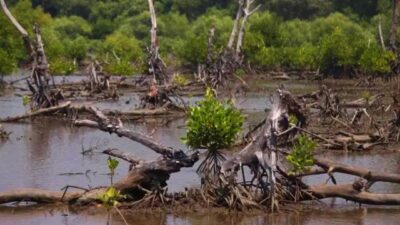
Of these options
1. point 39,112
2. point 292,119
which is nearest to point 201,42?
point 39,112

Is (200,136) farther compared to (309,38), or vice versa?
(309,38)

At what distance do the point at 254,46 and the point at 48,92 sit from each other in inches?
1159

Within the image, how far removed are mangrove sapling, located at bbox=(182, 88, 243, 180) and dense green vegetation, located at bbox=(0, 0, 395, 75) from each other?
1076 inches

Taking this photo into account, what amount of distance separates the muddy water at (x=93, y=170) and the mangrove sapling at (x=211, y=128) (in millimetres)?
1217

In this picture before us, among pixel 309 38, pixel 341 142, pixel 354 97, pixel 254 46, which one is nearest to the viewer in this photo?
pixel 341 142

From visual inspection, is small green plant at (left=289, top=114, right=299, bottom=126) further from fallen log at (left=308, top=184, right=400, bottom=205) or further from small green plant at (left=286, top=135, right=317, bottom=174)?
fallen log at (left=308, top=184, right=400, bottom=205)

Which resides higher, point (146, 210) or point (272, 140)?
point (272, 140)

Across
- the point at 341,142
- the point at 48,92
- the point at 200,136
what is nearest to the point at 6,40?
the point at 48,92

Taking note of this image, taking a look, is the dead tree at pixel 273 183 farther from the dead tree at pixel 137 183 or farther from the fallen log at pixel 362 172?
the dead tree at pixel 137 183

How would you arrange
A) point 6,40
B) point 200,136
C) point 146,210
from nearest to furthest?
point 146,210
point 200,136
point 6,40

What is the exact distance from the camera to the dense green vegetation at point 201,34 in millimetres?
47513

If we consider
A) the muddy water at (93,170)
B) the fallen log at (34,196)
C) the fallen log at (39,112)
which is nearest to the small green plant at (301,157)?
the muddy water at (93,170)

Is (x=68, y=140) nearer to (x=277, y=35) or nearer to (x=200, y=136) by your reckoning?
(x=200, y=136)

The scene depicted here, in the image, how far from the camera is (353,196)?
1328 cm
